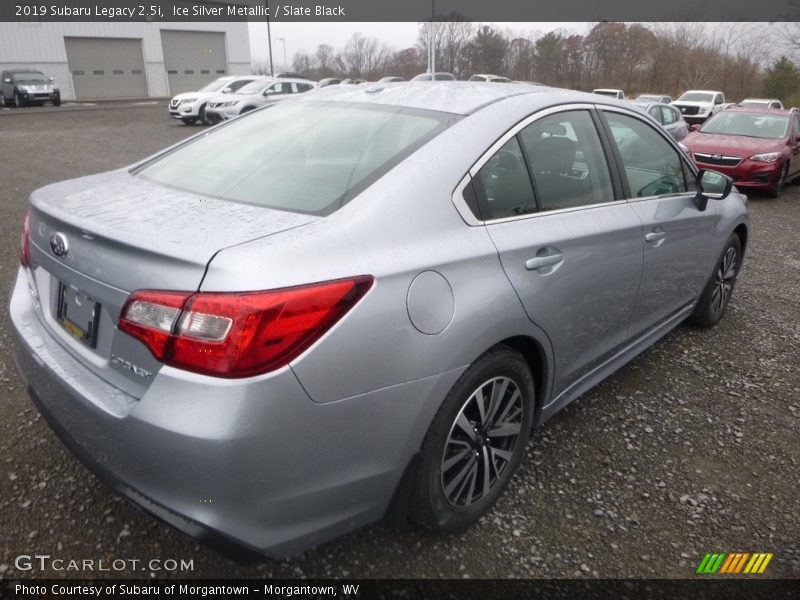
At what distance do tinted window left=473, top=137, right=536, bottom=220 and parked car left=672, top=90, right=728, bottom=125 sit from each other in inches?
930

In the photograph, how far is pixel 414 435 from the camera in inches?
72.4

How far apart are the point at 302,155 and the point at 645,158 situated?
2.03m

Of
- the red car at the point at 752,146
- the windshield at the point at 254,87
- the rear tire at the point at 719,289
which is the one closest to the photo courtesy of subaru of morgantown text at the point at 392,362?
the rear tire at the point at 719,289

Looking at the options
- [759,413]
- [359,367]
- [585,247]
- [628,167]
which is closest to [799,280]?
[759,413]

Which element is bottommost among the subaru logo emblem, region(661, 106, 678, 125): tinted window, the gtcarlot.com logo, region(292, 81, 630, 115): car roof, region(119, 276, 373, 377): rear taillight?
the gtcarlot.com logo

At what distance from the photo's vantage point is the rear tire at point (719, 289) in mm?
3992

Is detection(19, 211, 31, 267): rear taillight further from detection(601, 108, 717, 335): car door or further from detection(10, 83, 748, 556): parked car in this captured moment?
detection(601, 108, 717, 335): car door

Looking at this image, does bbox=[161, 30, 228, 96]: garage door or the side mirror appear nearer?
the side mirror

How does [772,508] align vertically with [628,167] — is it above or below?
below

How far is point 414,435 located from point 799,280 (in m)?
5.34

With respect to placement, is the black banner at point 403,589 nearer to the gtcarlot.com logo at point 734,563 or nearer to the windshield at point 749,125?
the gtcarlot.com logo at point 734,563

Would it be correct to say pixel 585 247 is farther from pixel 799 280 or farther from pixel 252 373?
pixel 799 280

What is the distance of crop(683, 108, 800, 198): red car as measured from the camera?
31.4 ft

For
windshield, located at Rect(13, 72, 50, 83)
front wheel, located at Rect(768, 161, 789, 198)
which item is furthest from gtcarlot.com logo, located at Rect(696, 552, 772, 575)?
windshield, located at Rect(13, 72, 50, 83)
